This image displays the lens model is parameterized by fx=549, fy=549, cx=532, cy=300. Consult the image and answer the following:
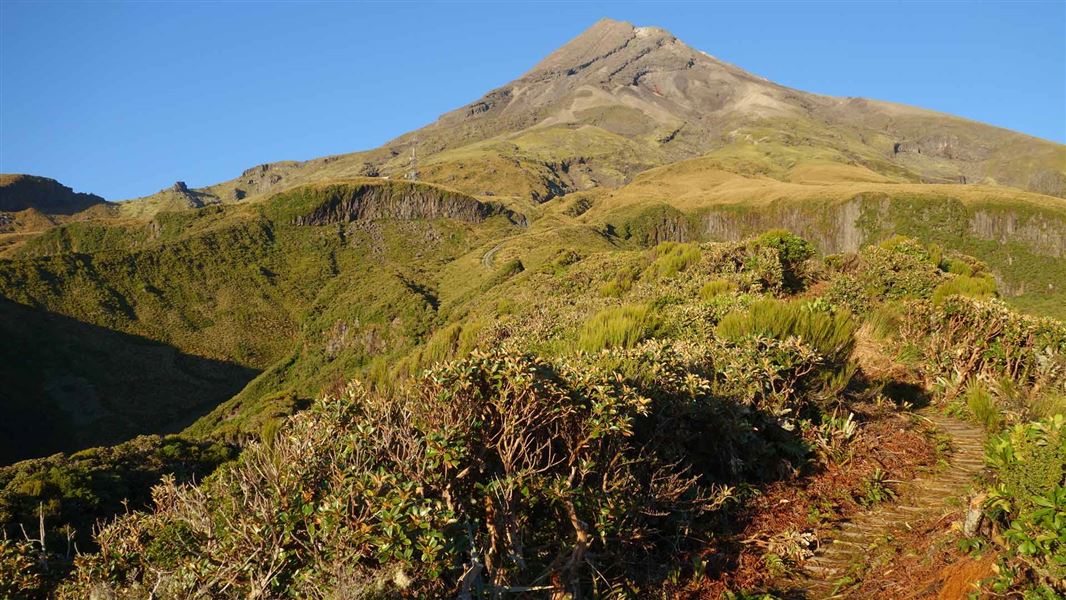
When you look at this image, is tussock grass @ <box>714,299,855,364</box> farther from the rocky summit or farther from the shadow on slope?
the shadow on slope

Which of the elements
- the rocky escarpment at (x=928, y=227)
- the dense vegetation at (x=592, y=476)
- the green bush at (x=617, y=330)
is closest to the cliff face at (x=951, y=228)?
the rocky escarpment at (x=928, y=227)

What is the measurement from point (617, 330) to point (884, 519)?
3.85 metres

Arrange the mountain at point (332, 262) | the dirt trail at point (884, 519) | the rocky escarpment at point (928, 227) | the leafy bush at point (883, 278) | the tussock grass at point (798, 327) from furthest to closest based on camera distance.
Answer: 1. the rocky escarpment at point (928, 227)
2. the mountain at point (332, 262)
3. the leafy bush at point (883, 278)
4. the tussock grass at point (798, 327)
5. the dirt trail at point (884, 519)

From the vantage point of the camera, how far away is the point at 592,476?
4.29 meters

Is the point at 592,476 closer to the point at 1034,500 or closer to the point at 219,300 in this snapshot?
the point at 1034,500

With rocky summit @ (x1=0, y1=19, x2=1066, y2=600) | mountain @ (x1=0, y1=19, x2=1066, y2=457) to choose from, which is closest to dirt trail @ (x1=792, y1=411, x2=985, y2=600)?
rocky summit @ (x1=0, y1=19, x2=1066, y2=600)

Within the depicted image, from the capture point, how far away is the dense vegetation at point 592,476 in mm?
3184

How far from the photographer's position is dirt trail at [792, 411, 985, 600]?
13.4 ft

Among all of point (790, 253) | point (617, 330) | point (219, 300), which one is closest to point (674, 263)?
point (790, 253)

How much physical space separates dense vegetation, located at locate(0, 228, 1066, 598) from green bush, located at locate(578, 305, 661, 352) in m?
1.00

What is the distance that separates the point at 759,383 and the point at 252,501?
4597 mm

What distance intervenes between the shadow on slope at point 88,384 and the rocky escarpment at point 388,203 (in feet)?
179

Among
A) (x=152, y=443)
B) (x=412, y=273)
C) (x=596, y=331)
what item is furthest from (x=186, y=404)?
(x=596, y=331)

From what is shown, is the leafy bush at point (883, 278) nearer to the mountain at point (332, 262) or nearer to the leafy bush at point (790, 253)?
the leafy bush at point (790, 253)
